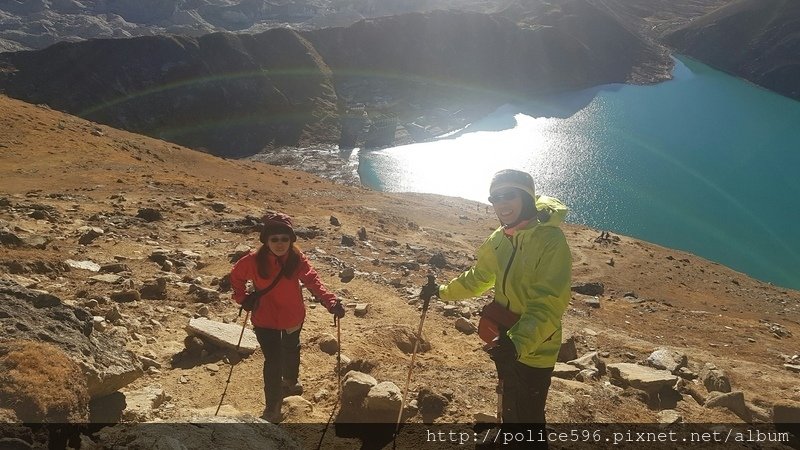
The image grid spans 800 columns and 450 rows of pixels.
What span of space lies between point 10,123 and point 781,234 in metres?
50.1

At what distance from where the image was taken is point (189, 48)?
60312 millimetres

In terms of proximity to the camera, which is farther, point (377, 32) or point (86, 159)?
point (377, 32)

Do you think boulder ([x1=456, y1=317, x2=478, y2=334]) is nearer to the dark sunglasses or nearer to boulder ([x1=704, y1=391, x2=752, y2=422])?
boulder ([x1=704, y1=391, x2=752, y2=422])

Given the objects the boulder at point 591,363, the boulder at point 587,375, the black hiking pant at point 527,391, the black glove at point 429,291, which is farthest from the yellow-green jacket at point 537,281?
the boulder at point 591,363

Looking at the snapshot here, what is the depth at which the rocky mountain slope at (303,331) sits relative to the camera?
14.8 feet

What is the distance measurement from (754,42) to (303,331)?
114m

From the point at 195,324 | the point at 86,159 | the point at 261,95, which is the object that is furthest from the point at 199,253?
the point at 261,95

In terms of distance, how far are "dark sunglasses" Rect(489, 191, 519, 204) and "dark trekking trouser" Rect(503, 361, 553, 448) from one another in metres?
1.30

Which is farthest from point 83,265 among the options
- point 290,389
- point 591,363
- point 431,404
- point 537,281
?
point 591,363

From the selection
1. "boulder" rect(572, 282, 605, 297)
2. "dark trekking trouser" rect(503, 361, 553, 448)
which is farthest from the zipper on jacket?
"boulder" rect(572, 282, 605, 297)

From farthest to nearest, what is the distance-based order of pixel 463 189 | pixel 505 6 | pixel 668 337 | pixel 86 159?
1. pixel 505 6
2. pixel 463 189
3. pixel 86 159
4. pixel 668 337

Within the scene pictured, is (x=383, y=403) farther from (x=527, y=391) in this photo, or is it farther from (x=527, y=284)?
(x=527, y=284)

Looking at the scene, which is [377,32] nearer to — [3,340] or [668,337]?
[668,337]

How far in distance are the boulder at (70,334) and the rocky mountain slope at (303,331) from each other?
0.02 m
